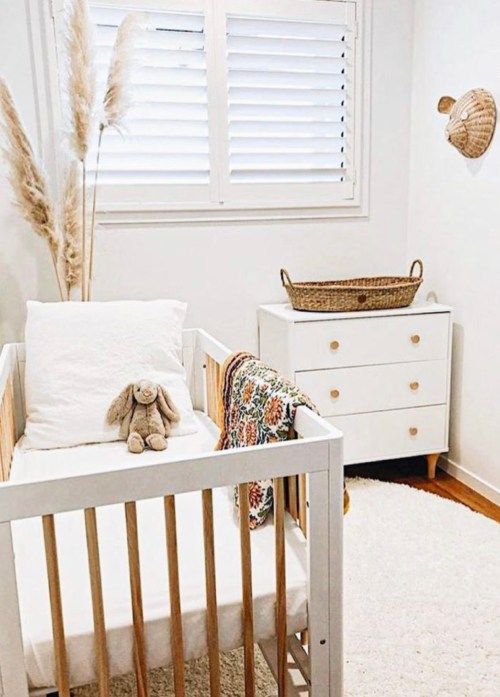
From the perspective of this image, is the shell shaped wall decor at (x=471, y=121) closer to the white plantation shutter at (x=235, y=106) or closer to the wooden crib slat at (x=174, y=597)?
the white plantation shutter at (x=235, y=106)

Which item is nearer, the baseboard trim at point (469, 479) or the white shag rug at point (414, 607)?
the white shag rug at point (414, 607)

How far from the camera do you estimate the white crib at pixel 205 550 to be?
97 centimetres

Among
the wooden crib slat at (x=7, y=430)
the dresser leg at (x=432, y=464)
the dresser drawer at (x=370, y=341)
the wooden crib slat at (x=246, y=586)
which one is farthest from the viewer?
the dresser leg at (x=432, y=464)

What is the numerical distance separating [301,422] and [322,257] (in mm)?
1694

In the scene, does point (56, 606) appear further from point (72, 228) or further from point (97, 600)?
point (72, 228)

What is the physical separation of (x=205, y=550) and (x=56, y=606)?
0.85 feet

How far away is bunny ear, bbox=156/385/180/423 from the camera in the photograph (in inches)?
74.2

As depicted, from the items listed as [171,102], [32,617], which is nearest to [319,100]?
[171,102]

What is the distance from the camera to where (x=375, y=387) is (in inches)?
98.3

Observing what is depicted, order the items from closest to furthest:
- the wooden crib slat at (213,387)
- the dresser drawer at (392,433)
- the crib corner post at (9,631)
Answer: the crib corner post at (9,631)
the wooden crib slat at (213,387)
the dresser drawer at (392,433)

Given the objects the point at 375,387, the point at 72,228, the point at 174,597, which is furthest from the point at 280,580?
the point at 72,228

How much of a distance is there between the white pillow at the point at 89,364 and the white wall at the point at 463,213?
1257 mm

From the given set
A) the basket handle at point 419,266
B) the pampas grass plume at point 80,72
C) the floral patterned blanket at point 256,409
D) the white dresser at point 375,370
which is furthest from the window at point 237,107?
the floral patterned blanket at point 256,409

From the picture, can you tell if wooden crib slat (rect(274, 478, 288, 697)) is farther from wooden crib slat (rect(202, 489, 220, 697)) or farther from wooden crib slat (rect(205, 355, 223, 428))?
wooden crib slat (rect(205, 355, 223, 428))
